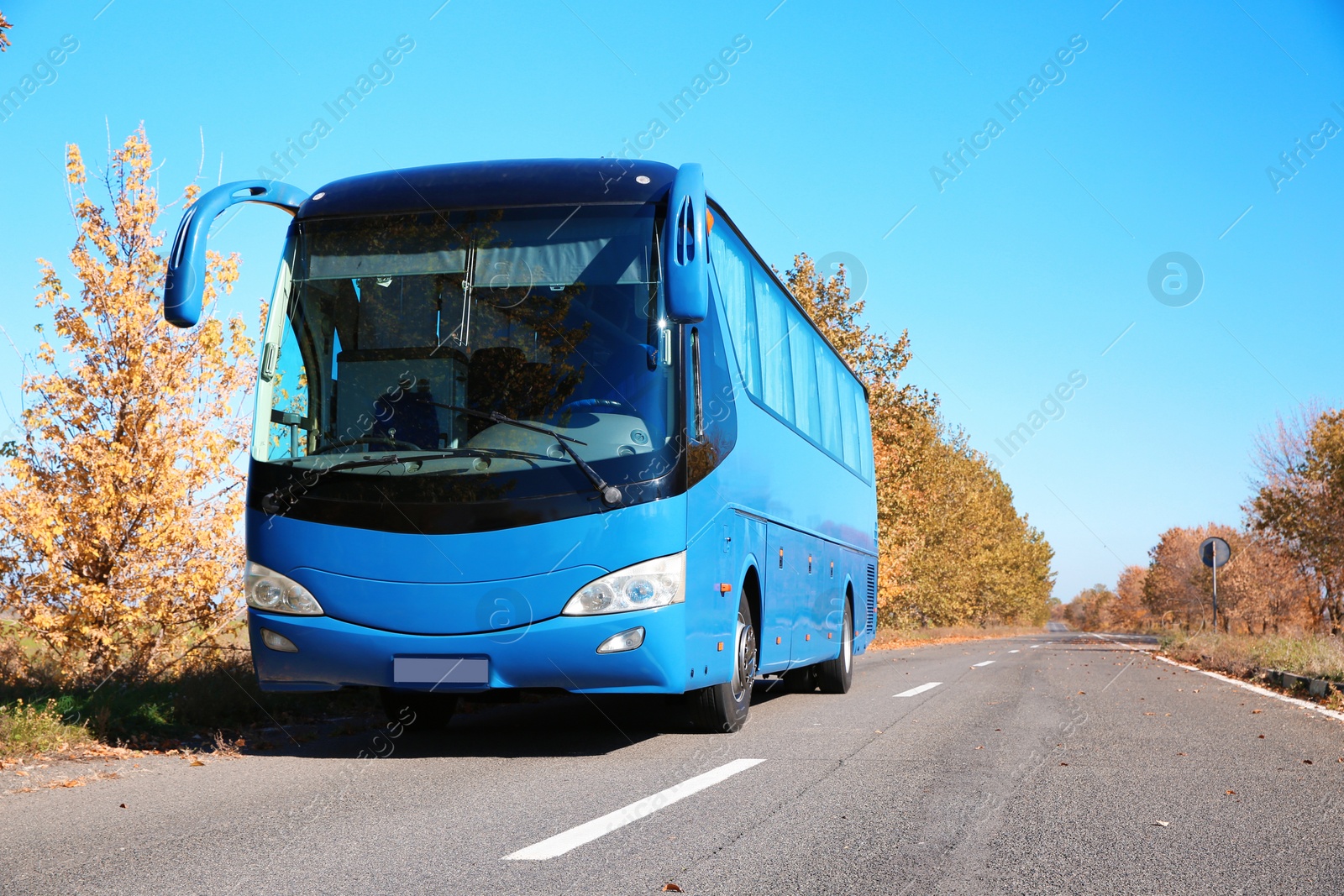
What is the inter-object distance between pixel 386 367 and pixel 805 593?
5116 millimetres

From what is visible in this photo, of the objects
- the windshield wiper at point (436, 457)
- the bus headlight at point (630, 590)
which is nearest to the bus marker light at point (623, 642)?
the bus headlight at point (630, 590)

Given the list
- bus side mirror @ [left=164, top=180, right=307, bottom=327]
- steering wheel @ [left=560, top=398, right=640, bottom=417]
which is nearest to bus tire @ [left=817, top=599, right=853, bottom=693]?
steering wheel @ [left=560, top=398, right=640, bottom=417]

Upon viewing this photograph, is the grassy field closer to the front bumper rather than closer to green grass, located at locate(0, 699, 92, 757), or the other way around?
green grass, located at locate(0, 699, 92, 757)

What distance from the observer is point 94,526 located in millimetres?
12227

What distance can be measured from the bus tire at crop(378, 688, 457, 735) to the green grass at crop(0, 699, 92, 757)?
2.09 m

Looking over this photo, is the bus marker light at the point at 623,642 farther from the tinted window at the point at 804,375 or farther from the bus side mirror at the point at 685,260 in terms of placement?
the tinted window at the point at 804,375

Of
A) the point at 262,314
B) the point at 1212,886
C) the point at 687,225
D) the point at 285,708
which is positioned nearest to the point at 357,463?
the point at 687,225

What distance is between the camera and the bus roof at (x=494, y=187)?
7270 mm

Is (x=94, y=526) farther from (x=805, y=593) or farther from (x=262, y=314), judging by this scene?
(x=805, y=593)

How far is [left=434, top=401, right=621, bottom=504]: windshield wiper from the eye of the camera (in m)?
6.61

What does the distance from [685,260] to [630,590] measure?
1.93 metres

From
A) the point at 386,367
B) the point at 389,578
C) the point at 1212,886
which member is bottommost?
the point at 1212,886

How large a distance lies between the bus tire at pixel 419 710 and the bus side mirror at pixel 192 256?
3300 millimetres

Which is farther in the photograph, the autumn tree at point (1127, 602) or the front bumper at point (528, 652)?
the autumn tree at point (1127, 602)
